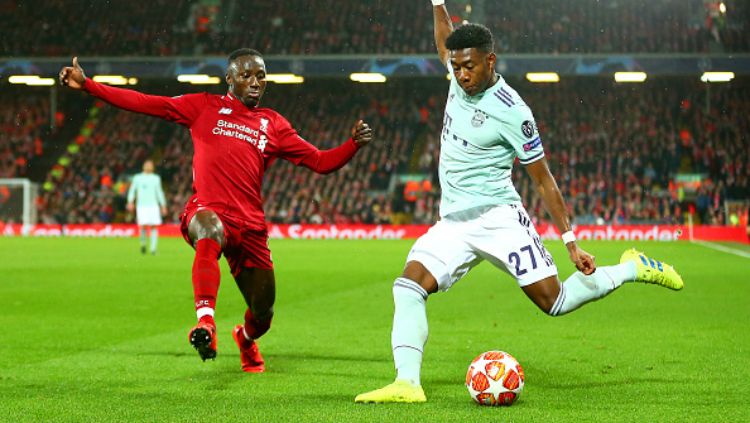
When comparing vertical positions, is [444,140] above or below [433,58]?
below

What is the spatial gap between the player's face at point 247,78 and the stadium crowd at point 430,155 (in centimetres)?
3004

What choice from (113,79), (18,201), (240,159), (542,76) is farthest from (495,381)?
(113,79)

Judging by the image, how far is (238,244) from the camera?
712 centimetres

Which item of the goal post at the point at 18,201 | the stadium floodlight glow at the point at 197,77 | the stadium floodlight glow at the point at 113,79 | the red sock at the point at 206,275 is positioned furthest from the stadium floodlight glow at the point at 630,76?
the red sock at the point at 206,275

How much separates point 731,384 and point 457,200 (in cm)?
213

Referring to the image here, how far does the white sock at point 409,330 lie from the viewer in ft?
19.7

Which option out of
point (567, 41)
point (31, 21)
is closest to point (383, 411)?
point (567, 41)

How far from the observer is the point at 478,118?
6285mm

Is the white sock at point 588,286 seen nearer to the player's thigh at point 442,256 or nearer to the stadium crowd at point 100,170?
the player's thigh at point 442,256

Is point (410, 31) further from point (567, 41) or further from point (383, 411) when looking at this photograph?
point (383, 411)

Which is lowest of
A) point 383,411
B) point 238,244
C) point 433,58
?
point 383,411

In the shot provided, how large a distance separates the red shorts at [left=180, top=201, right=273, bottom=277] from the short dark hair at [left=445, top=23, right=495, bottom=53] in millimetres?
1929

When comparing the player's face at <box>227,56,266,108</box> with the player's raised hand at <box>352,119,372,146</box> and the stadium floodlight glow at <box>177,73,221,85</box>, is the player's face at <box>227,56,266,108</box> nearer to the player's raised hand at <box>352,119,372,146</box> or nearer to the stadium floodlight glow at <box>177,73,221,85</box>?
the player's raised hand at <box>352,119,372,146</box>

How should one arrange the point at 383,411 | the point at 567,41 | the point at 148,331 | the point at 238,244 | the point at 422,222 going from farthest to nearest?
the point at 567,41
the point at 422,222
the point at 148,331
the point at 238,244
the point at 383,411
